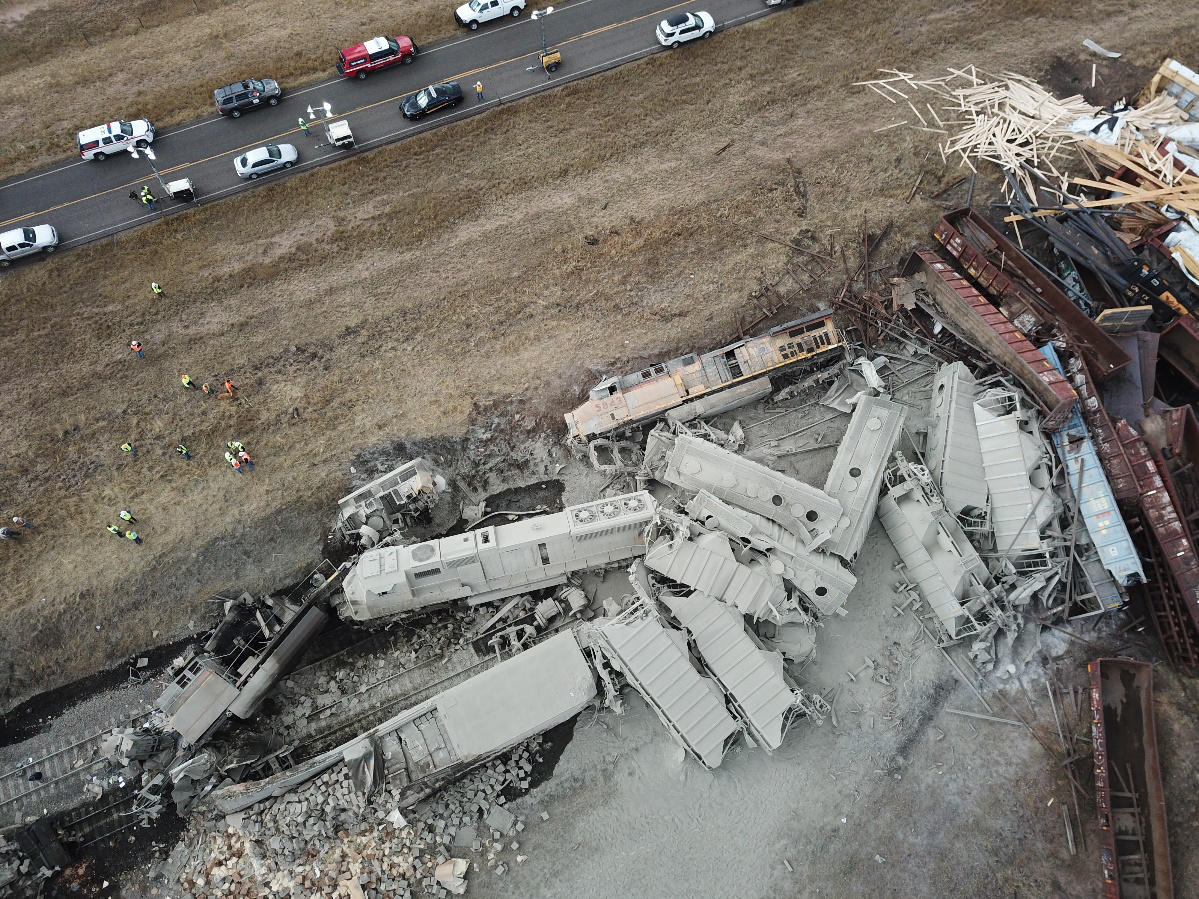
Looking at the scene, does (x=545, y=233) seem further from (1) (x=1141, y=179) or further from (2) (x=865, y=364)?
(1) (x=1141, y=179)

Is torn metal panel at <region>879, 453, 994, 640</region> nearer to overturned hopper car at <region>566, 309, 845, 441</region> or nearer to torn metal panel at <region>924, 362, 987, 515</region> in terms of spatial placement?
torn metal panel at <region>924, 362, 987, 515</region>

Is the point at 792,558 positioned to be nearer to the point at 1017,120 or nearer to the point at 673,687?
the point at 673,687

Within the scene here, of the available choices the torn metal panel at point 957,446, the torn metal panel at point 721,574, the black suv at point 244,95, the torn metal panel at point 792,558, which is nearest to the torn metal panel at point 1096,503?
the torn metal panel at point 957,446

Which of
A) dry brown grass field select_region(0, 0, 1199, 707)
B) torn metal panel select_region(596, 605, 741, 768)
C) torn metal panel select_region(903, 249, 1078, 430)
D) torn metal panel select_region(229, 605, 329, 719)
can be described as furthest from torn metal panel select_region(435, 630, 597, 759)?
torn metal panel select_region(903, 249, 1078, 430)

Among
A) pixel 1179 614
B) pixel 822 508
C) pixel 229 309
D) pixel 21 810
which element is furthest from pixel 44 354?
pixel 1179 614

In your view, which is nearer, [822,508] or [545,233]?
[822,508]

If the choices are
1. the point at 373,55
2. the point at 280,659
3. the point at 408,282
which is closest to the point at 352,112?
the point at 373,55

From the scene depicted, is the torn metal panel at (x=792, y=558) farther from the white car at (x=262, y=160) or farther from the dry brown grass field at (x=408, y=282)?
the white car at (x=262, y=160)
